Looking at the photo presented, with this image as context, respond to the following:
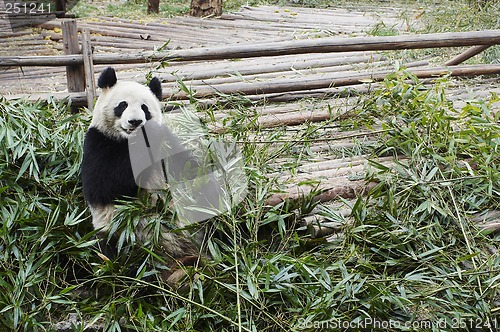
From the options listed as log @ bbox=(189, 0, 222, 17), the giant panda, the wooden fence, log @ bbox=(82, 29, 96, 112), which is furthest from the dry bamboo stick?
log @ bbox=(189, 0, 222, 17)

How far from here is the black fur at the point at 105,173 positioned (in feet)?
8.73

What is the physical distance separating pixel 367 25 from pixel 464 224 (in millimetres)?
7150

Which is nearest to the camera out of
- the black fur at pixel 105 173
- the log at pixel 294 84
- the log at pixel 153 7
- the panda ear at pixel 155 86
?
the black fur at pixel 105 173

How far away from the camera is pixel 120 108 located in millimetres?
2750

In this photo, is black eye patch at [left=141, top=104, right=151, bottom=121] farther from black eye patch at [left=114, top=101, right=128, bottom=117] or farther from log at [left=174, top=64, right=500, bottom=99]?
log at [left=174, top=64, right=500, bottom=99]

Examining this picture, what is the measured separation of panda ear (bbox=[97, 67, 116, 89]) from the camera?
9.12ft

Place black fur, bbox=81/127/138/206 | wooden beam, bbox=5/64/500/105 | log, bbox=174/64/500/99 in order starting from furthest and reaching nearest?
log, bbox=174/64/500/99 → wooden beam, bbox=5/64/500/105 → black fur, bbox=81/127/138/206

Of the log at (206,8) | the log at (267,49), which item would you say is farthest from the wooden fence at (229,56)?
the log at (206,8)

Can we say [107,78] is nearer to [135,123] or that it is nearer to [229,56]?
[135,123]

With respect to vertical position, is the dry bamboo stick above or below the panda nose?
below

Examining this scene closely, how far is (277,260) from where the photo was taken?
258 centimetres

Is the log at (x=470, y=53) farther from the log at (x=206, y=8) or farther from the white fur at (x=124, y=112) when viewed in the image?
the log at (x=206, y=8)

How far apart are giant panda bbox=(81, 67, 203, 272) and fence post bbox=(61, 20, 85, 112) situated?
1565 mm

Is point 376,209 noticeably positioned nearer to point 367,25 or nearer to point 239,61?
point 239,61
